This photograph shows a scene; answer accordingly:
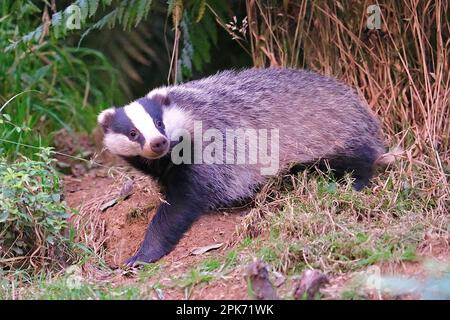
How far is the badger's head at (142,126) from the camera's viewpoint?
16.2 feet

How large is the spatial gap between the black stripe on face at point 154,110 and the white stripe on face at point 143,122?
0.03 m

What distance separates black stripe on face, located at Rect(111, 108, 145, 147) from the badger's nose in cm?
11

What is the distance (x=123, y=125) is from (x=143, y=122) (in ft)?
0.63

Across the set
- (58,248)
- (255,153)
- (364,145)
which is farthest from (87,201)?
(364,145)

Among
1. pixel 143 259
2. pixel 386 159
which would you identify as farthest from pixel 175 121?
pixel 386 159

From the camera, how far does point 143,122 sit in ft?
16.3

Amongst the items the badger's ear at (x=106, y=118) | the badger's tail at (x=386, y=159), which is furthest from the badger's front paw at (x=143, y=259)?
the badger's tail at (x=386, y=159)

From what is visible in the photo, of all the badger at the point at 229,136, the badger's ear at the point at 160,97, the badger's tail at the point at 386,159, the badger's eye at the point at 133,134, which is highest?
the badger's ear at the point at 160,97

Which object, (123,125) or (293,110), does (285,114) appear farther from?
(123,125)

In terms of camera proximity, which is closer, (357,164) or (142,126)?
(142,126)

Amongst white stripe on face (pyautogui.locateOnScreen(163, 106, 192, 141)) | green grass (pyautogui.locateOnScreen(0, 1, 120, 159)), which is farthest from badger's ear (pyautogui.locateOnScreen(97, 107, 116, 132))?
green grass (pyautogui.locateOnScreen(0, 1, 120, 159))

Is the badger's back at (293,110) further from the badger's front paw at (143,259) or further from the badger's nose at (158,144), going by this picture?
the badger's front paw at (143,259)

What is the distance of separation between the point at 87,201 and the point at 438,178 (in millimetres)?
2481
